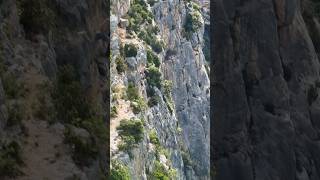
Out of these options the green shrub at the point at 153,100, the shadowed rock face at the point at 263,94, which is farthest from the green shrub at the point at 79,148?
the green shrub at the point at 153,100

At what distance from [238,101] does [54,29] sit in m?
9.66

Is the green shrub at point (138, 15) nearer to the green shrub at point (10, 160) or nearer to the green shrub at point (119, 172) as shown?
the green shrub at point (119, 172)

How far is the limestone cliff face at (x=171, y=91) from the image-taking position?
81.2m

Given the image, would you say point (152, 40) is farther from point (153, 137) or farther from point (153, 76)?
point (153, 137)

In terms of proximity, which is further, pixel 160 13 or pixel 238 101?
A: pixel 160 13

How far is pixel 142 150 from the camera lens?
258ft

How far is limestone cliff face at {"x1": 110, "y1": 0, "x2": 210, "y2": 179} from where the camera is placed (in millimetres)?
81250

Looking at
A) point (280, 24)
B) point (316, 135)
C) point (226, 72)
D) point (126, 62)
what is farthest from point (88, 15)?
point (126, 62)

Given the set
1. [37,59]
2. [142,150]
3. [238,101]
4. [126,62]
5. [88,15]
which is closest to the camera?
[37,59]

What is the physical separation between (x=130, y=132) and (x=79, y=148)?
5873 centimetres

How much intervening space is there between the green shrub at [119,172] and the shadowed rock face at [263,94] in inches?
1629

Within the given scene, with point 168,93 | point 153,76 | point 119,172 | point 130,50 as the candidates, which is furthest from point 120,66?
point 168,93

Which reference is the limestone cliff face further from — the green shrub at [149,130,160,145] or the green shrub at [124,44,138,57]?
the green shrub at [124,44,138,57]

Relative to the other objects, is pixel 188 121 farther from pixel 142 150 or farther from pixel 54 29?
pixel 54 29
